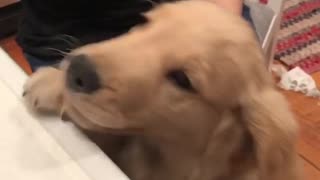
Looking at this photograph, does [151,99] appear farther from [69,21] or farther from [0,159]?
[69,21]

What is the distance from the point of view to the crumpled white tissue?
5.84 ft

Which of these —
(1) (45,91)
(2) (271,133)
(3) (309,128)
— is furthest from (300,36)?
(1) (45,91)

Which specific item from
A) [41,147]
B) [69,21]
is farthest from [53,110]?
[69,21]

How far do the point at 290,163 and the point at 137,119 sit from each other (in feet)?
0.62

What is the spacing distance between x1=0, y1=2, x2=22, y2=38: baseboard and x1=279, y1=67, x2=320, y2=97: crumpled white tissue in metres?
0.79

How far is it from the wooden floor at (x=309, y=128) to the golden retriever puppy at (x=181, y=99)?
0.80 meters

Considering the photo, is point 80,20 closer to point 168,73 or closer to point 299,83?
point 168,73

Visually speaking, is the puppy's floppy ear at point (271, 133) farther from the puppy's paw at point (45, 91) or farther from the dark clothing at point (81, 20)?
the dark clothing at point (81, 20)

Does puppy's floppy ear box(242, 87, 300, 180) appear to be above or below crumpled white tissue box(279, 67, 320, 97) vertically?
above

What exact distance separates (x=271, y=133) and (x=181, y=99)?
11 cm

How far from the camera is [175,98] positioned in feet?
2.46

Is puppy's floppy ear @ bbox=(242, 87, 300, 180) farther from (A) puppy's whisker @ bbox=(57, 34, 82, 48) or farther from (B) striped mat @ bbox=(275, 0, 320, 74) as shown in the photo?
(B) striped mat @ bbox=(275, 0, 320, 74)

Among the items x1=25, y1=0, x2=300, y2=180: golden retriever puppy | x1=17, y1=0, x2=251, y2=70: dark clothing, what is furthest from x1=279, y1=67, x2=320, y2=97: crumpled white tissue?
x1=25, y1=0, x2=300, y2=180: golden retriever puppy

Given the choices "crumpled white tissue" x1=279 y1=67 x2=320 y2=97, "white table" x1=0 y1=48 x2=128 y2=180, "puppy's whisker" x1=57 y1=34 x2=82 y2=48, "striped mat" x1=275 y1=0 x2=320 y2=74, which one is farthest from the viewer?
"striped mat" x1=275 y1=0 x2=320 y2=74
